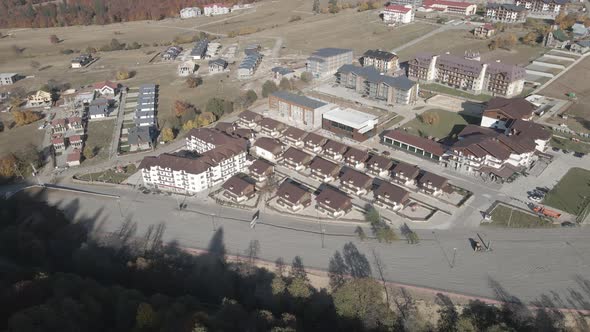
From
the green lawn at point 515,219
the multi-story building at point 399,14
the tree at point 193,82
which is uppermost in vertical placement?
the multi-story building at point 399,14

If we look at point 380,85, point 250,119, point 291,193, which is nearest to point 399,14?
point 380,85

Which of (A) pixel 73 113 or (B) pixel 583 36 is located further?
(B) pixel 583 36

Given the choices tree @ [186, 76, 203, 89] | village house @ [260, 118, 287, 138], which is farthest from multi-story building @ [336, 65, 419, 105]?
tree @ [186, 76, 203, 89]

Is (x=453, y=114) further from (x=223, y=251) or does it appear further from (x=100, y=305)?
(x=100, y=305)

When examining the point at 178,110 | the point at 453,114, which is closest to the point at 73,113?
the point at 178,110

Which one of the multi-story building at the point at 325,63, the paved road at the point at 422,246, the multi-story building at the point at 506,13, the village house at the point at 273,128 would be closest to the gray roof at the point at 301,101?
the village house at the point at 273,128

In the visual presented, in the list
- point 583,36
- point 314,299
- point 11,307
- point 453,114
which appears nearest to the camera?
point 11,307

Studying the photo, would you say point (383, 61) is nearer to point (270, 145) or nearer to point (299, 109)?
point (299, 109)

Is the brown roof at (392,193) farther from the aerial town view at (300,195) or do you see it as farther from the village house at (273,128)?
the village house at (273,128)
